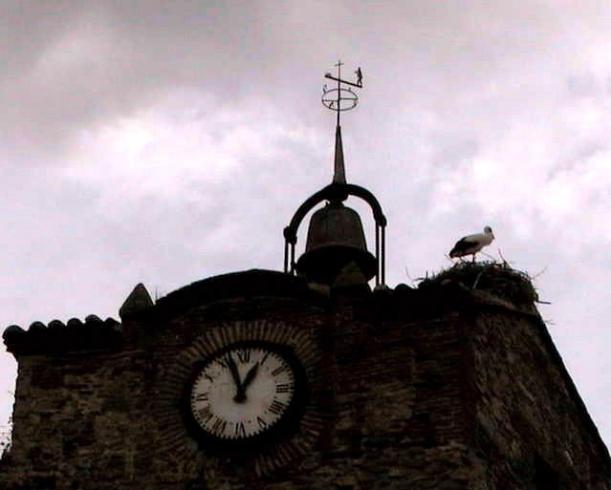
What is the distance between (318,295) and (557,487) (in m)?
3.44

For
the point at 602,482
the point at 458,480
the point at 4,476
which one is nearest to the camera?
the point at 458,480

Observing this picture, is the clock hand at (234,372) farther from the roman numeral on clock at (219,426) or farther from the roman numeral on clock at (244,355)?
the roman numeral on clock at (219,426)

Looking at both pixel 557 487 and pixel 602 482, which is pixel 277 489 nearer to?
pixel 557 487

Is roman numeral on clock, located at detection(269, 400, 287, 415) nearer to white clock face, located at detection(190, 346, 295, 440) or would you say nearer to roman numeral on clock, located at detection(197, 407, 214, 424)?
white clock face, located at detection(190, 346, 295, 440)

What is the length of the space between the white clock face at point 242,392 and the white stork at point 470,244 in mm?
3817

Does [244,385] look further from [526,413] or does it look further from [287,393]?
[526,413]

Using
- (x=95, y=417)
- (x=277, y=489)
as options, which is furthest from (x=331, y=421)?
(x=95, y=417)

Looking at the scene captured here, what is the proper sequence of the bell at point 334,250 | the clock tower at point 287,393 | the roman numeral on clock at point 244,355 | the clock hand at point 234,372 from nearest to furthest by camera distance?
the clock tower at point 287,393
the clock hand at point 234,372
the roman numeral on clock at point 244,355
the bell at point 334,250

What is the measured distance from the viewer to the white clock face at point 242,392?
20.7m

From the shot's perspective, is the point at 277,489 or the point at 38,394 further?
the point at 38,394

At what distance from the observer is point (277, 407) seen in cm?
2073

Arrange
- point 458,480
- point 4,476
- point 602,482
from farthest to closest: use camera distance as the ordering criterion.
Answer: point 602,482 < point 4,476 < point 458,480

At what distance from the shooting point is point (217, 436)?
20.8 metres

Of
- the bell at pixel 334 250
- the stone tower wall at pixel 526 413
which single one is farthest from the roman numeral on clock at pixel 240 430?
the bell at pixel 334 250
